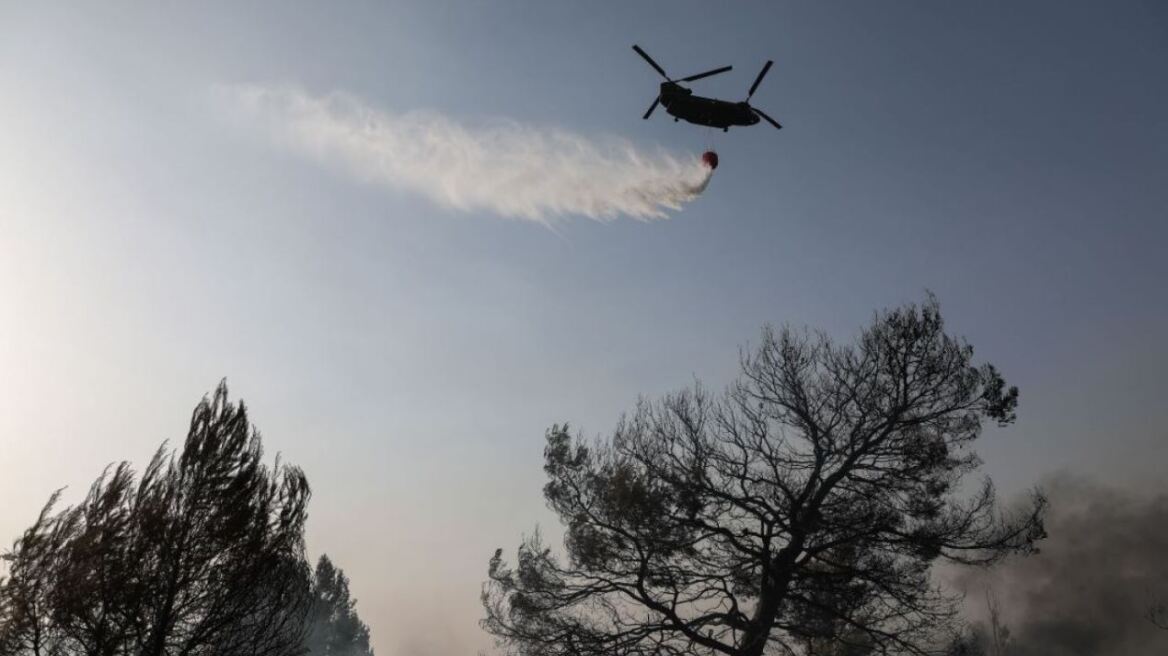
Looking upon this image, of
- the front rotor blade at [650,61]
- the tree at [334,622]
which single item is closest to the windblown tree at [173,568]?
the front rotor blade at [650,61]

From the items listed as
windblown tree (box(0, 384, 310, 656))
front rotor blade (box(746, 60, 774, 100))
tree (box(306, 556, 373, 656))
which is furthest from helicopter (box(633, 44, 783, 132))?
tree (box(306, 556, 373, 656))

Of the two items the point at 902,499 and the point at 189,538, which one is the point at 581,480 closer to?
the point at 902,499

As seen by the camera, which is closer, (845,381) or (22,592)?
(22,592)

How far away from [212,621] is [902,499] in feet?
44.6

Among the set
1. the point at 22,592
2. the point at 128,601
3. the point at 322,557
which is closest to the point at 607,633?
the point at 128,601

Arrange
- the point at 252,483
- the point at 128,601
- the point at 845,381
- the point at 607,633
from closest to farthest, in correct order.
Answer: the point at 128,601
the point at 252,483
the point at 607,633
the point at 845,381

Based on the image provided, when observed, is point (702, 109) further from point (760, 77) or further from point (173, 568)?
point (173, 568)

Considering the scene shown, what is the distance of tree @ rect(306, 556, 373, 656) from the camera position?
54469 mm

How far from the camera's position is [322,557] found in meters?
53.1

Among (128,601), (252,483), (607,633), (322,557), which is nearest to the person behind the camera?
(128,601)

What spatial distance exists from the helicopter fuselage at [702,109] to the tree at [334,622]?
48.9 meters

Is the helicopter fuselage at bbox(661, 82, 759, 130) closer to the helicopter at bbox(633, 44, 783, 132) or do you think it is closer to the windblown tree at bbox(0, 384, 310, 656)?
the helicopter at bbox(633, 44, 783, 132)

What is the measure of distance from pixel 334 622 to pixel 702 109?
183ft

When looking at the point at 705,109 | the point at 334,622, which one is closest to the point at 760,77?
the point at 705,109
